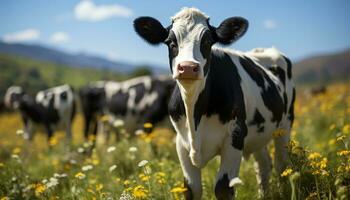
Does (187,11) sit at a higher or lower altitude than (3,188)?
higher

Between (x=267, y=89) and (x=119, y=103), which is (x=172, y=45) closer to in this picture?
(x=267, y=89)

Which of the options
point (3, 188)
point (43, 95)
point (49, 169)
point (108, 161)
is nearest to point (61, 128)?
point (43, 95)

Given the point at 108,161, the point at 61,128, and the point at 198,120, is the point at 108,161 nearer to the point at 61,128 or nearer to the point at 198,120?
the point at 198,120

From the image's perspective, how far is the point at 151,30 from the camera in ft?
14.5

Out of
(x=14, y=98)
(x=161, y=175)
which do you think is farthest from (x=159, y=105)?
(x=14, y=98)

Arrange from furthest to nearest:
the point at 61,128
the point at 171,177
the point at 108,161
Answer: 1. the point at 61,128
2. the point at 108,161
3. the point at 171,177

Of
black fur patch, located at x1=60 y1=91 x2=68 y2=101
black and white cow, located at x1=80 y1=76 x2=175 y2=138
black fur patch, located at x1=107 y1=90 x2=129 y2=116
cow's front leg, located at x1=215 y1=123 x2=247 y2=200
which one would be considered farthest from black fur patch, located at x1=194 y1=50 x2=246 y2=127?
black fur patch, located at x1=60 y1=91 x2=68 y2=101

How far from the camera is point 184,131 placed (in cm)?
434

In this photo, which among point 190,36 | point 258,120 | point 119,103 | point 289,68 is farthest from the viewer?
point 119,103

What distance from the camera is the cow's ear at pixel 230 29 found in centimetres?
430

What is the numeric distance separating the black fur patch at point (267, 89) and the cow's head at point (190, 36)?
851 mm

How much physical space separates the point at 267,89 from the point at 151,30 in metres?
1.75

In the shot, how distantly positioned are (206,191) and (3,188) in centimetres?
280

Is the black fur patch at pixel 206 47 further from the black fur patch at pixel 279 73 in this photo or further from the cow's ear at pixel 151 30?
the black fur patch at pixel 279 73
